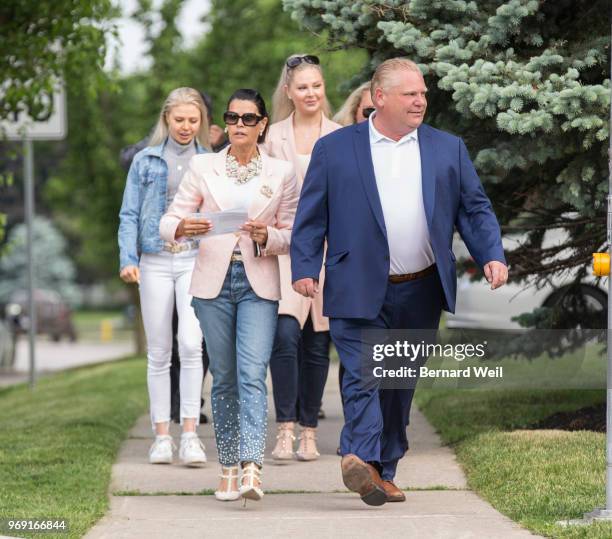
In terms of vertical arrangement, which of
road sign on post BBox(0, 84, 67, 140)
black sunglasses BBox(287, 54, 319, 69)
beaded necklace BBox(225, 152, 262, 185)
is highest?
black sunglasses BBox(287, 54, 319, 69)

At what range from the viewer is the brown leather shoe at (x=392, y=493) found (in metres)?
6.21

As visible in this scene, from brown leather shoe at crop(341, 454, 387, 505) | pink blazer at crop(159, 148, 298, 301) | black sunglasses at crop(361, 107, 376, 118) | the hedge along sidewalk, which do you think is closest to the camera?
brown leather shoe at crop(341, 454, 387, 505)

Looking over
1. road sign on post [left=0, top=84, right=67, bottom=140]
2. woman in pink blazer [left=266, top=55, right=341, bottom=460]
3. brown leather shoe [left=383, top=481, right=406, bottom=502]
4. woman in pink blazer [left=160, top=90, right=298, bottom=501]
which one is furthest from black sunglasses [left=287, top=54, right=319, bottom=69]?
road sign on post [left=0, top=84, right=67, bottom=140]

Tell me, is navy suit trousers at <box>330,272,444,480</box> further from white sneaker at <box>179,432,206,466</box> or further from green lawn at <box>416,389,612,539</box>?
white sneaker at <box>179,432,206,466</box>

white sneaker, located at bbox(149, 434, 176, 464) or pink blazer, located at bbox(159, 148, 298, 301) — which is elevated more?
pink blazer, located at bbox(159, 148, 298, 301)

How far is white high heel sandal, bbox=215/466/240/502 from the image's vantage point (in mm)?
6400

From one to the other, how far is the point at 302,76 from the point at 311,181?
1703mm

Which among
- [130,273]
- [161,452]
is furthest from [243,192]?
[161,452]

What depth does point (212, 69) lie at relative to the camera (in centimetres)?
2417

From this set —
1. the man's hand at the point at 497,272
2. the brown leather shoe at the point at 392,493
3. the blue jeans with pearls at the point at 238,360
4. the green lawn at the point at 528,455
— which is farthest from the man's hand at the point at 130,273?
the man's hand at the point at 497,272

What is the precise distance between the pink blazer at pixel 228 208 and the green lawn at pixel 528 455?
1.46 m

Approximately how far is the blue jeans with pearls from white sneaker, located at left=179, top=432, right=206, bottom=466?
1.05 m

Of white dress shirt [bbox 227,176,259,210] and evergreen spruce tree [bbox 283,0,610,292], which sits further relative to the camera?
evergreen spruce tree [bbox 283,0,610,292]

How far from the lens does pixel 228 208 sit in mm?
6375
